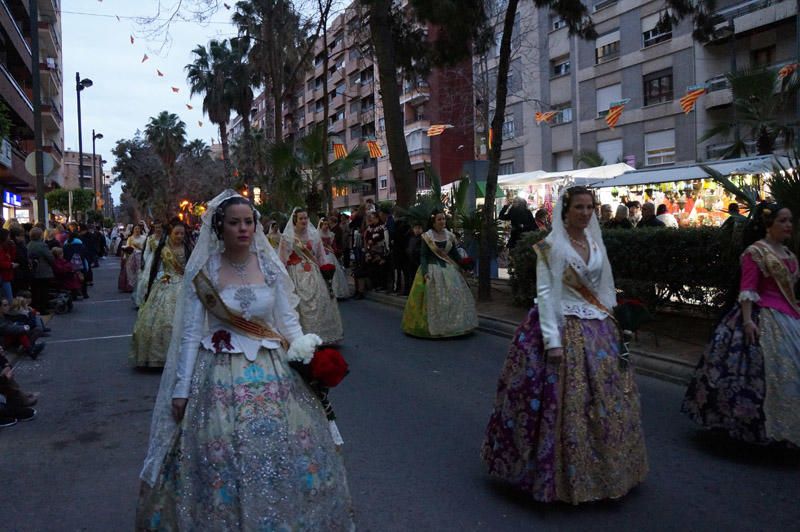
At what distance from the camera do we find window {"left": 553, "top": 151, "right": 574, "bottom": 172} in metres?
33.4

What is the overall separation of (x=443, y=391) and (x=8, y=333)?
562 centimetres

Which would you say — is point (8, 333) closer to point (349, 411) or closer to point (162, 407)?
point (349, 411)

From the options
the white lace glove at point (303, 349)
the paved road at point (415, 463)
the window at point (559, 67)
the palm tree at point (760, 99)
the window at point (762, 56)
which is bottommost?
the paved road at point (415, 463)

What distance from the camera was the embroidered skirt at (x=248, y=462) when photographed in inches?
114

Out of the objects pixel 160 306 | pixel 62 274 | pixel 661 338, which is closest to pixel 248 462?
pixel 160 306

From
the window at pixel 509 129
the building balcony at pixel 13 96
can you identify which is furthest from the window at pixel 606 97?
the building balcony at pixel 13 96

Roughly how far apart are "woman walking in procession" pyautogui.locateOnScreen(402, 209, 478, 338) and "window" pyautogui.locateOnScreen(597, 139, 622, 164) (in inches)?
886

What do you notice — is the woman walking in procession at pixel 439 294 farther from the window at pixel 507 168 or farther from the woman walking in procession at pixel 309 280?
the window at pixel 507 168

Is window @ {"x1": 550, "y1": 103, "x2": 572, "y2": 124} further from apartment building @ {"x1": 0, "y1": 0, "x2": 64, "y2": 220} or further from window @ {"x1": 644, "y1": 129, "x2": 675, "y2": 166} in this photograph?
apartment building @ {"x1": 0, "y1": 0, "x2": 64, "y2": 220}

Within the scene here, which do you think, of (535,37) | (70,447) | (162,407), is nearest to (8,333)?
(70,447)

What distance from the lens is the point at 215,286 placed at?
10.9ft

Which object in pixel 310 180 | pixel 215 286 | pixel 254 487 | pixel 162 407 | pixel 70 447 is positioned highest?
pixel 310 180

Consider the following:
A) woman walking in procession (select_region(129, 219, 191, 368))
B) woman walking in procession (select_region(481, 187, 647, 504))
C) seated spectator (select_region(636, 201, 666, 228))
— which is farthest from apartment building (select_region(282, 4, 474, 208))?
woman walking in procession (select_region(481, 187, 647, 504))

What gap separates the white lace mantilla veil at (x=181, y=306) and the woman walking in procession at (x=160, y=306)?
5083mm
